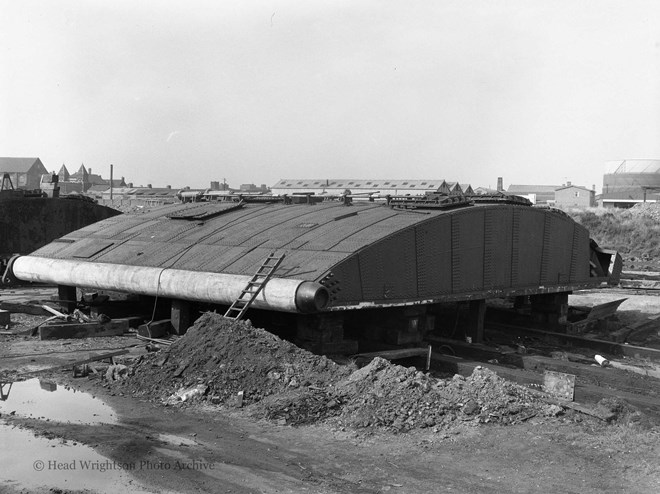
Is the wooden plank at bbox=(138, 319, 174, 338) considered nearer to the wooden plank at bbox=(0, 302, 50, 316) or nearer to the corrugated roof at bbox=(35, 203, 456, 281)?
the corrugated roof at bbox=(35, 203, 456, 281)

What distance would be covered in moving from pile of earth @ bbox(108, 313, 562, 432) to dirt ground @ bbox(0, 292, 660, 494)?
0.02 m

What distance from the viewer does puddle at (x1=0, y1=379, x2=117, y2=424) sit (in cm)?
1091

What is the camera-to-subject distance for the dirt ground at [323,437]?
8578mm

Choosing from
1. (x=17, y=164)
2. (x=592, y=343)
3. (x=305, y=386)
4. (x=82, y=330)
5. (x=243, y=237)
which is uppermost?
(x=243, y=237)

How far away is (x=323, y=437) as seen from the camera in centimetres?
1016

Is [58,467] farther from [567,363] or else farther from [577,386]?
[567,363]

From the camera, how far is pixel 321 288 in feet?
44.5

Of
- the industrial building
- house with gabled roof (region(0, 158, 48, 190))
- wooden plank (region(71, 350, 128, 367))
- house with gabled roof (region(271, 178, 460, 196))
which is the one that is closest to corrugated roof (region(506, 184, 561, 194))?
the industrial building

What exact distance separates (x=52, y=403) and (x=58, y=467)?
3.07 m

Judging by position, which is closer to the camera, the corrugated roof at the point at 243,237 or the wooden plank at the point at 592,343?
the corrugated roof at the point at 243,237

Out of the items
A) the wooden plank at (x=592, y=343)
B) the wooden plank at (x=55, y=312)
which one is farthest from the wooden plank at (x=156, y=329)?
the wooden plank at (x=592, y=343)

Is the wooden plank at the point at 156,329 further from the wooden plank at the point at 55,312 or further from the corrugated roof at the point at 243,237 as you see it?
the wooden plank at the point at 55,312

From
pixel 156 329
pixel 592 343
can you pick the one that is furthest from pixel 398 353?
pixel 592 343

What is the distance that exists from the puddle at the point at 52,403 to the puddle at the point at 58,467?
3.42 feet
